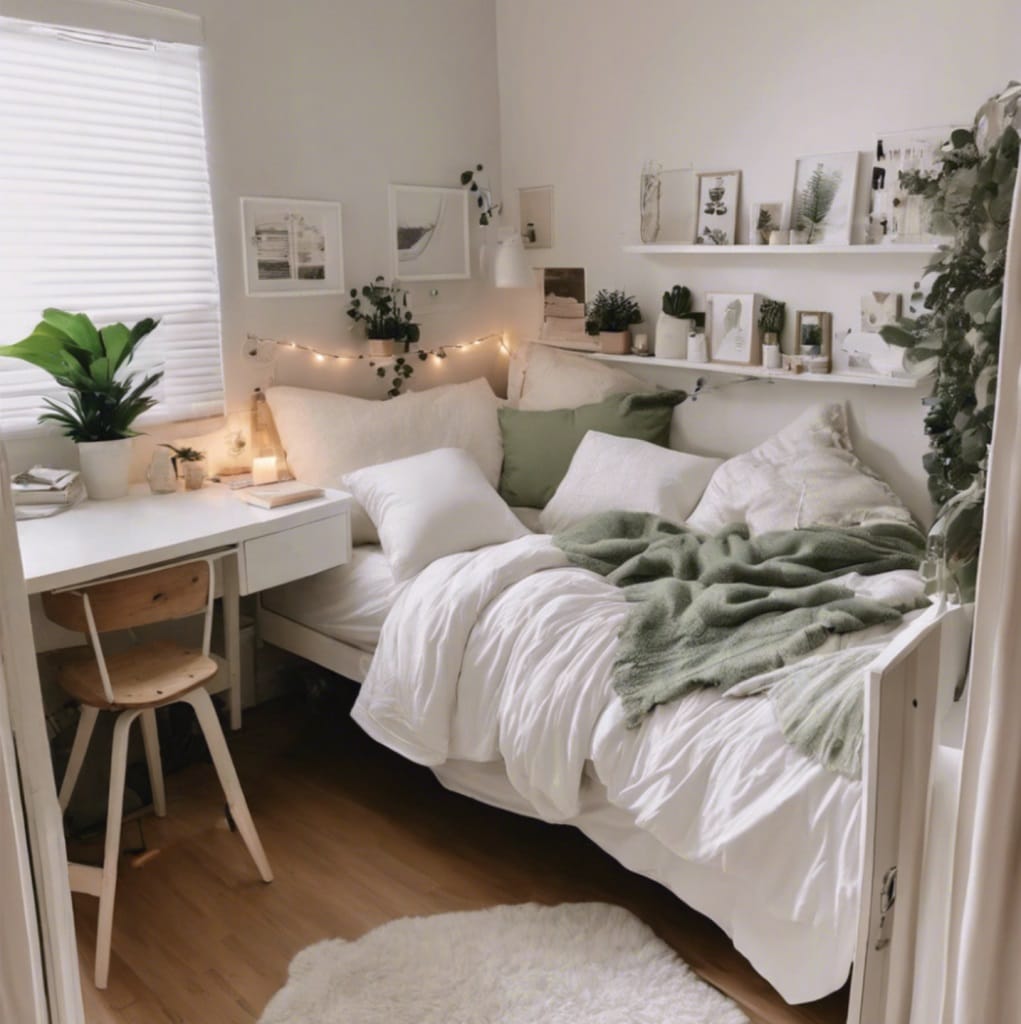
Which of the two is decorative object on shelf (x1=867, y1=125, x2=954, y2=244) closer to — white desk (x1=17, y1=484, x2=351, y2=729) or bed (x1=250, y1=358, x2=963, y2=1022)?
bed (x1=250, y1=358, x2=963, y2=1022)

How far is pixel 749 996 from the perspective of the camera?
2.14 meters

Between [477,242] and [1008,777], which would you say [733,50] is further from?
[1008,777]

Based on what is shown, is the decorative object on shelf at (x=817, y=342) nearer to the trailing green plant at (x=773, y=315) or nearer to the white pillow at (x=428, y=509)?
the trailing green plant at (x=773, y=315)

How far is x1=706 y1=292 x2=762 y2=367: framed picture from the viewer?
332 cm

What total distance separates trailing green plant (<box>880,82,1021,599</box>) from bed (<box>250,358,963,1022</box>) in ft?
0.66

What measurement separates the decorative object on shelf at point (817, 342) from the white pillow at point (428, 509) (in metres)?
1.00

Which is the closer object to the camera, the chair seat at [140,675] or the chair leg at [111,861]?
the chair leg at [111,861]

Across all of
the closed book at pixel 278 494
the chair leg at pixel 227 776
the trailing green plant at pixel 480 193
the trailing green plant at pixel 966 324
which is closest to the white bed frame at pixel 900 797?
the trailing green plant at pixel 966 324

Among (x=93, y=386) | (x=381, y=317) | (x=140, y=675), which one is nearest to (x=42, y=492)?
(x=93, y=386)

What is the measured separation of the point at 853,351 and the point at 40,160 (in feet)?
7.61

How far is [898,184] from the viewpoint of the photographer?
2859 mm

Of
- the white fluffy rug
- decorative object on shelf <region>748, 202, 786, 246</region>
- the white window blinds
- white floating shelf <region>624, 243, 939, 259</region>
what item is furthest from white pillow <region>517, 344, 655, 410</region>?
the white fluffy rug

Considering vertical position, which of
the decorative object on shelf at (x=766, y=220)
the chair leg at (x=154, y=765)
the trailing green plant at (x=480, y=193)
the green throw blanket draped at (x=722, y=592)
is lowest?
the chair leg at (x=154, y=765)

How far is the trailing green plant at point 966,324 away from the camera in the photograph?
1.36 m
